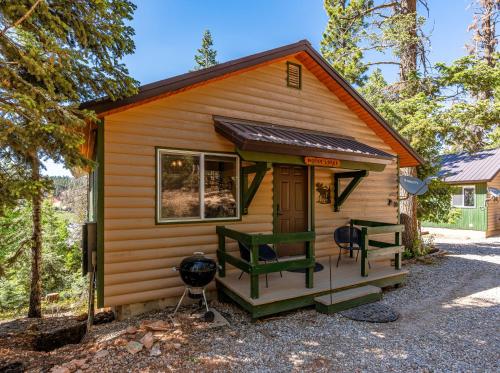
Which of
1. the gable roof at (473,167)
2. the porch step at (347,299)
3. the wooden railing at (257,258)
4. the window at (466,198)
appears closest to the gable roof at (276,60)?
the wooden railing at (257,258)

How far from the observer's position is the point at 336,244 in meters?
6.83

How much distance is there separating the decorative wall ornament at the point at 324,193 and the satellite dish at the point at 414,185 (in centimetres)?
261

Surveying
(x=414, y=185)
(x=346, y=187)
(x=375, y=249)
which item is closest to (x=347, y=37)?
(x=414, y=185)

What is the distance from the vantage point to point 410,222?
373 inches

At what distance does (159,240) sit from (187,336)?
1636 millimetres

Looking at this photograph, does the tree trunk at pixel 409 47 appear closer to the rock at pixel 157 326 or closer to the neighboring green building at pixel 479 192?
the neighboring green building at pixel 479 192

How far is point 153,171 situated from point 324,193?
158 inches

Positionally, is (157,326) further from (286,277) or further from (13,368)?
(286,277)

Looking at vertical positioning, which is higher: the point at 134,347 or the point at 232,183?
the point at 232,183

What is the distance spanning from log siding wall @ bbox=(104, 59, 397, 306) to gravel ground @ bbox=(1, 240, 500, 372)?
2.28ft

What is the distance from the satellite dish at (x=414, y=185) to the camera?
776 cm

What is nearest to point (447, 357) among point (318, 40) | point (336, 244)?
point (336, 244)

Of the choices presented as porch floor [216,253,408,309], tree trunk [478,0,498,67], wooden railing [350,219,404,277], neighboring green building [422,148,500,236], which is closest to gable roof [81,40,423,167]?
wooden railing [350,219,404,277]

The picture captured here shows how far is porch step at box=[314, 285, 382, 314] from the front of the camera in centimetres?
445
